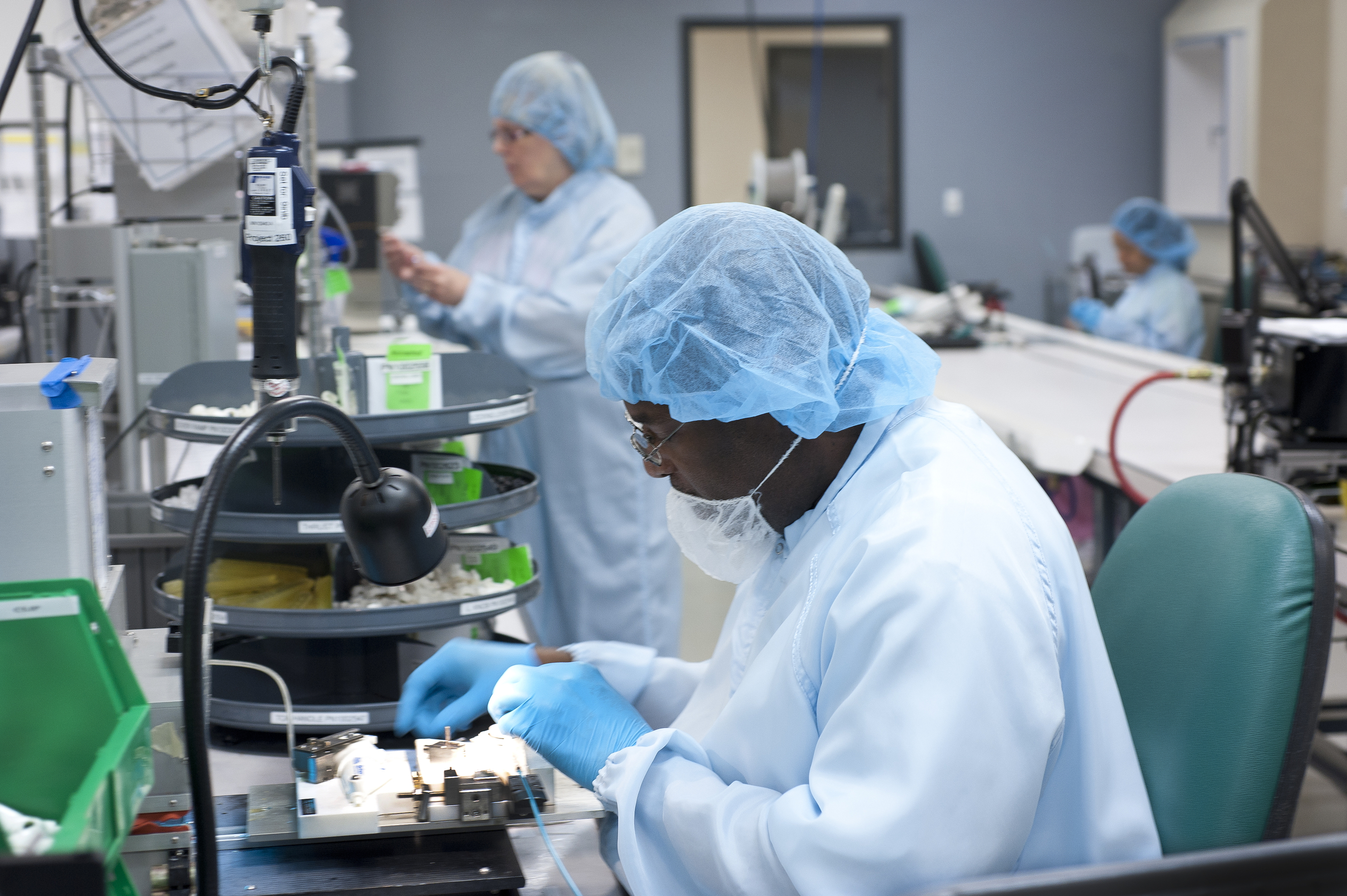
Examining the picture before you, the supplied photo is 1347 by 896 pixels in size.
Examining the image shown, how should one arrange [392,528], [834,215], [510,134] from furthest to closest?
[834,215] < [510,134] < [392,528]

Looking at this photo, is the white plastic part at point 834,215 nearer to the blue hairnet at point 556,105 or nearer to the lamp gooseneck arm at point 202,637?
the blue hairnet at point 556,105

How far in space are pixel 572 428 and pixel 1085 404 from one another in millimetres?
1433

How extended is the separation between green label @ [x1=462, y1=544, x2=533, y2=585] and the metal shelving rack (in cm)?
2

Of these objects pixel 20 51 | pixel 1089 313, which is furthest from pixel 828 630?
pixel 1089 313

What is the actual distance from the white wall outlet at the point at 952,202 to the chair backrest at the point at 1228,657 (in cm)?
562

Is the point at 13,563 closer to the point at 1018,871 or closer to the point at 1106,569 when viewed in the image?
the point at 1018,871

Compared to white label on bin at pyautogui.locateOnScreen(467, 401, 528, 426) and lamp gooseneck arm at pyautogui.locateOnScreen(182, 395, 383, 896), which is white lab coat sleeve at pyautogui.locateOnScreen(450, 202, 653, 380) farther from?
lamp gooseneck arm at pyautogui.locateOnScreen(182, 395, 383, 896)

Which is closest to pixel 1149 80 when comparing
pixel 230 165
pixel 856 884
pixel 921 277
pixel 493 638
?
pixel 921 277

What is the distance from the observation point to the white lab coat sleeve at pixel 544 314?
7.81ft

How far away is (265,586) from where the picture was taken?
49.5 inches

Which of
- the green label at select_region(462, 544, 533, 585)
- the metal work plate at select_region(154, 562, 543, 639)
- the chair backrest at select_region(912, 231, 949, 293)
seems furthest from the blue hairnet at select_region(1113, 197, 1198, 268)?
the metal work plate at select_region(154, 562, 543, 639)

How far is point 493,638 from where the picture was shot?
4.69ft

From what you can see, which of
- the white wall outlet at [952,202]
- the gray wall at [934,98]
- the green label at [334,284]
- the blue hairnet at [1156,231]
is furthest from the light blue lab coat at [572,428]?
the white wall outlet at [952,202]

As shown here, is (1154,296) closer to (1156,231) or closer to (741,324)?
(1156,231)
